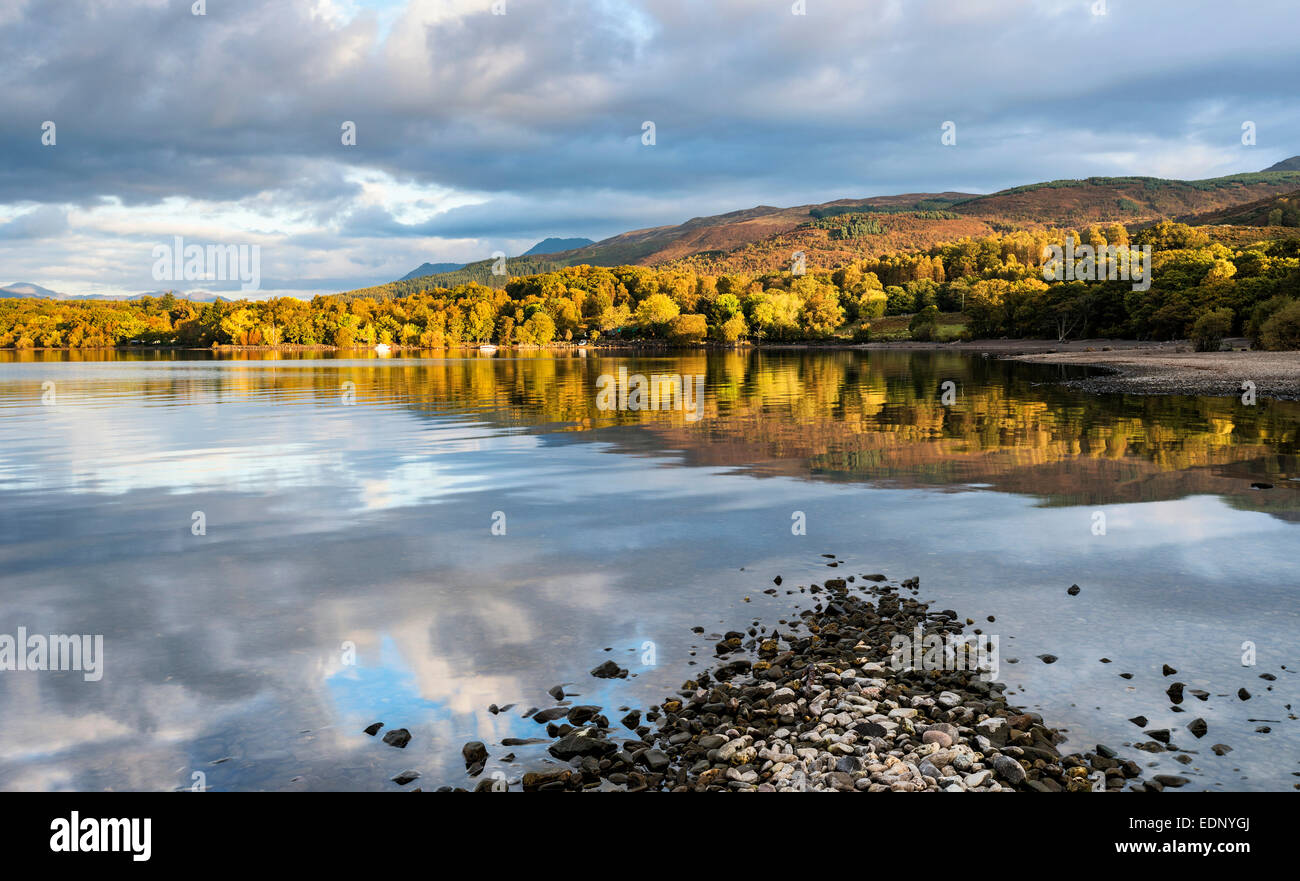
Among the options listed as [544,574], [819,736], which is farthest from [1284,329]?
[819,736]

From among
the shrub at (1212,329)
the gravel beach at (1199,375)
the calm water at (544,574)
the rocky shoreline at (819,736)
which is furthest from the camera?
the shrub at (1212,329)

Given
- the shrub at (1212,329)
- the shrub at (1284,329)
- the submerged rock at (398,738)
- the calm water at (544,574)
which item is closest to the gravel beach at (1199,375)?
the shrub at (1284,329)

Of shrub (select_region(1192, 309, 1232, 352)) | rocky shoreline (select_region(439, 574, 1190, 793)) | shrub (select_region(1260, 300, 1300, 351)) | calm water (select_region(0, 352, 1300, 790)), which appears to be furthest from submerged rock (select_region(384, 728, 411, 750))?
shrub (select_region(1192, 309, 1232, 352))

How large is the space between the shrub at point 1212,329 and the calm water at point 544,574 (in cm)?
9057

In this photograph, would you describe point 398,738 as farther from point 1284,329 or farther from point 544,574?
point 1284,329

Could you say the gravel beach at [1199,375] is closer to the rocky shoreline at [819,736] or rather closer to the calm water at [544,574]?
the calm water at [544,574]

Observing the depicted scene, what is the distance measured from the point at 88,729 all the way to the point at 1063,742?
11181 mm

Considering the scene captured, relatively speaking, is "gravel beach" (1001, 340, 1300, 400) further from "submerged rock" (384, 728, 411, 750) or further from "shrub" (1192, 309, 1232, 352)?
"submerged rock" (384, 728, 411, 750)

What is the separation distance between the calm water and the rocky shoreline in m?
0.43

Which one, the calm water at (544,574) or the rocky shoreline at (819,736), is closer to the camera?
the rocky shoreline at (819,736)

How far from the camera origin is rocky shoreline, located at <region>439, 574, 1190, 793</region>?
8266 millimetres

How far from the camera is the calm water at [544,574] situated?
9.77 m

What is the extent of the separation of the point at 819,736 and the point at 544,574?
8244 mm
